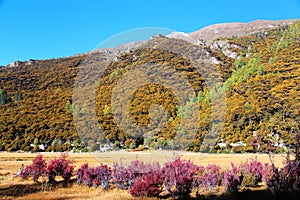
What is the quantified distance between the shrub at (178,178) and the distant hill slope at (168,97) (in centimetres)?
676

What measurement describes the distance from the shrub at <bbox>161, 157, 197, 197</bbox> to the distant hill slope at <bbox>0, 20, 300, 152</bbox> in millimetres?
6763

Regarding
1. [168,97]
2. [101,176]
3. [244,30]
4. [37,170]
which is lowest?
[101,176]

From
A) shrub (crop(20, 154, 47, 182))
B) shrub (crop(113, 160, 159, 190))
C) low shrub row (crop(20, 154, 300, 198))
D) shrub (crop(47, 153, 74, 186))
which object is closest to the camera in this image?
low shrub row (crop(20, 154, 300, 198))

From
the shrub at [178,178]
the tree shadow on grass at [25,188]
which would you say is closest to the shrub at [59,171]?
the tree shadow on grass at [25,188]

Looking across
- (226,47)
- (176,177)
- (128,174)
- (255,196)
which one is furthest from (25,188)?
(226,47)

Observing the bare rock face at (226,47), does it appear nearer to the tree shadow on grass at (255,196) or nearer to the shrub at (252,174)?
the shrub at (252,174)

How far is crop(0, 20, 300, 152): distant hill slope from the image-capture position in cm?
2019

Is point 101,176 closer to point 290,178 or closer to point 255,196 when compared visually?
point 255,196

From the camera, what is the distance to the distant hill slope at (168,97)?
20.2 meters

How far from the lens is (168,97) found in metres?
26.6

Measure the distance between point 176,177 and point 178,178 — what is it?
0.61 ft

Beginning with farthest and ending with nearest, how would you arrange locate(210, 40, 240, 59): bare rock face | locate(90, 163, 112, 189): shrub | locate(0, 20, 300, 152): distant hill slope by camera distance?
locate(210, 40, 240, 59): bare rock face
locate(0, 20, 300, 152): distant hill slope
locate(90, 163, 112, 189): shrub

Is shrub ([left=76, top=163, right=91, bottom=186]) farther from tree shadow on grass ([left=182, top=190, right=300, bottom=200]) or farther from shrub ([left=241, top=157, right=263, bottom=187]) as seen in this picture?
shrub ([left=241, top=157, right=263, bottom=187])

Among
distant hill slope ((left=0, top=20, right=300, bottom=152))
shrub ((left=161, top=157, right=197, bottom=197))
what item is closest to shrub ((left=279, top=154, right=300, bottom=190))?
shrub ((left=161, top=157, right=197, bottom=197))
